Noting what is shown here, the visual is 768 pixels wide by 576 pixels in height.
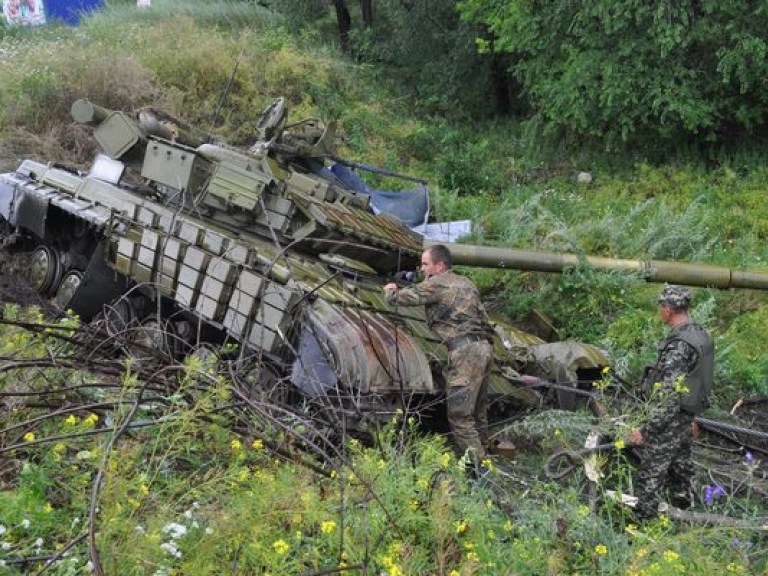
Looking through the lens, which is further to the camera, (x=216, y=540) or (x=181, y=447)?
(x=181, y=447)

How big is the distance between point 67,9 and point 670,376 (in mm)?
20298

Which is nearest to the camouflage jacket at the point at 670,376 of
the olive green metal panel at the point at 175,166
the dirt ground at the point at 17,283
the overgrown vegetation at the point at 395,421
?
the overgrown vegetation at the point at 395,421

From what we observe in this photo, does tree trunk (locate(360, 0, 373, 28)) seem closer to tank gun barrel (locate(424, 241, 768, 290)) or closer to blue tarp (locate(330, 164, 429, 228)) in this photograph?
blue tarp (locate(330, 164, 429, 228))

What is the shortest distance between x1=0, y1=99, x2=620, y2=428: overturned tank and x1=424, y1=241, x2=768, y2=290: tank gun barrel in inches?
23.3

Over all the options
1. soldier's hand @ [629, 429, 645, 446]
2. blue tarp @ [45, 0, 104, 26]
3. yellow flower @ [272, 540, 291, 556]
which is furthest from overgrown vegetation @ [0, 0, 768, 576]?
blue tarp @ [45, 0, 104, 26]

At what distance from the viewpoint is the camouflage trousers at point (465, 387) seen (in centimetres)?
717

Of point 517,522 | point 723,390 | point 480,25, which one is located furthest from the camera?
point 480,25

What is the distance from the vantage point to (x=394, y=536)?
436 centimetres

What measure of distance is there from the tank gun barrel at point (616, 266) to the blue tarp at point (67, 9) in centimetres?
1564

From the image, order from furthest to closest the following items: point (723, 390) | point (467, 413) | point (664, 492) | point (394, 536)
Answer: point (723, 390)
point (467, 413)
point (664, 492)
point (394, 536)

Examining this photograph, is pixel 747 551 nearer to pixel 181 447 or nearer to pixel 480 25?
pixel 181 447

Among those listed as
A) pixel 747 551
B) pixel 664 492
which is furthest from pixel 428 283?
pixel 747 551

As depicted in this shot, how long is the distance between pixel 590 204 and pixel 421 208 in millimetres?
2756

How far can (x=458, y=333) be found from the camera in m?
7.29
